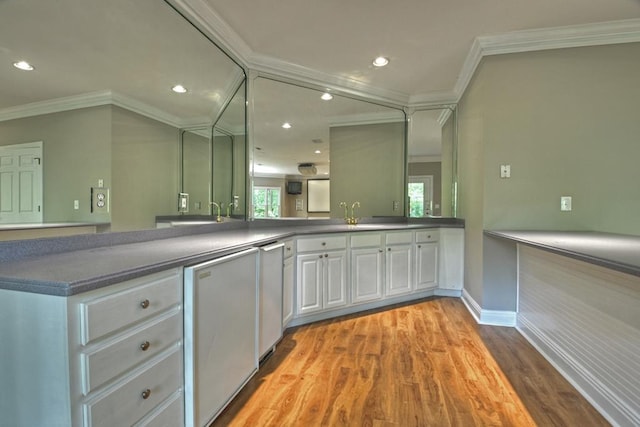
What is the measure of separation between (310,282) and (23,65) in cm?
211

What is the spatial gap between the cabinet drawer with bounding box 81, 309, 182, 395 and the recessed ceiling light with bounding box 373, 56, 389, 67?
268cm

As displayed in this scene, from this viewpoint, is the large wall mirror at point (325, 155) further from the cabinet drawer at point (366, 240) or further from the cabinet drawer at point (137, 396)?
the cabinet drawer at point (137, 396)

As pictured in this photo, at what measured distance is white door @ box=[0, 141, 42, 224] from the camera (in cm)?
116

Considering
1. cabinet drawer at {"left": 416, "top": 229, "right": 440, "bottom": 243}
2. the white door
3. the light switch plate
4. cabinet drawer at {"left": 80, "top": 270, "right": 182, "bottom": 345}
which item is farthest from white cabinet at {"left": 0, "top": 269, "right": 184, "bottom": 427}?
cabinet drawer at {"left": 416, "top": 229, "right": 440, "bottom": 243}

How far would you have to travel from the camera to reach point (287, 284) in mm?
2354

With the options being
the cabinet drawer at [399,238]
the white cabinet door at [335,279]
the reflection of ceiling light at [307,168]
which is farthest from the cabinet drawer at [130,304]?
the reflection of ceiling light at [307,168]

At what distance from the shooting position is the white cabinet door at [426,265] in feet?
10.9

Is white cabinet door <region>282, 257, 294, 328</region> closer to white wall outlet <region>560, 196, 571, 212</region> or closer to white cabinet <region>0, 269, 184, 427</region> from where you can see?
white cabinet <region>0, 269, 184, 427</region>

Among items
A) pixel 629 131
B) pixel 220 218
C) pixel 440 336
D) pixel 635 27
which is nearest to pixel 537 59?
pixel 635 27

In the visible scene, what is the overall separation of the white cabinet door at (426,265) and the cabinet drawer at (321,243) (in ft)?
3.25

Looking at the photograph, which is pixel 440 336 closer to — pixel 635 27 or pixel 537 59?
pixel 537 59

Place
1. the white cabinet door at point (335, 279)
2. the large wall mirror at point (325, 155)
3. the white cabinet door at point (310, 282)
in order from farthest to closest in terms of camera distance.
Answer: the large wall mirror at point (325, 155) < the white cabinet door at point (335, 279) < the white cabinet door at point (310, 282)

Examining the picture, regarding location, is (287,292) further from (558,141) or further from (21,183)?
(558,141)

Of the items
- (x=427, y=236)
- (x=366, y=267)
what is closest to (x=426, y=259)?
(x=427, y=236)
